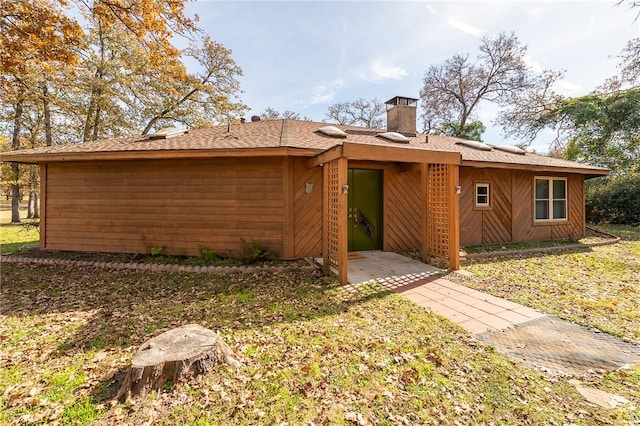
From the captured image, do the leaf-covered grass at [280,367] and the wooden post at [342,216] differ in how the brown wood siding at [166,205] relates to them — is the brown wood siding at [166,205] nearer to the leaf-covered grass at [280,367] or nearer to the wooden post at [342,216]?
the wooden post at [342,216]

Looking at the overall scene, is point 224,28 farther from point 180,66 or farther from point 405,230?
point 405,230

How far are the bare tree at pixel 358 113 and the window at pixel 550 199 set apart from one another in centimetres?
1610

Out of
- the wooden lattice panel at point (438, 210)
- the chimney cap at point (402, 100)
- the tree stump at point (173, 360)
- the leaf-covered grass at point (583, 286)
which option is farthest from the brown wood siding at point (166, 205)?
the chimney cap at point (402, 100)

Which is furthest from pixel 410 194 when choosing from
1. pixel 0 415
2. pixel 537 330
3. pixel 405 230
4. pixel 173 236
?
pixel 0 415

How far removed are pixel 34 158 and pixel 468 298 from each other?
9163 millimetres

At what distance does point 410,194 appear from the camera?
24.4ft

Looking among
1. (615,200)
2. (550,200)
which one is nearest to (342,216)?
(550,200)

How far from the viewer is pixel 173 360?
2.29m

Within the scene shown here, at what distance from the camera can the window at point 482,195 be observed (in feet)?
26.5

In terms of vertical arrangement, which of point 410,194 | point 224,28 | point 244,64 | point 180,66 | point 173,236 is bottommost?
point 173,236

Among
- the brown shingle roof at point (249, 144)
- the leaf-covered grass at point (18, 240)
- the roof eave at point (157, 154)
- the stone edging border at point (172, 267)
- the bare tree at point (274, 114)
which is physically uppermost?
the bare tree at point (274, 114)

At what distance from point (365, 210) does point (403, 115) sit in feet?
14.6

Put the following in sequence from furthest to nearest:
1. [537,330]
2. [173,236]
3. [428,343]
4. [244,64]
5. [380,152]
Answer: [244,64], [173,236], [380,152], [537,330], [428,343]

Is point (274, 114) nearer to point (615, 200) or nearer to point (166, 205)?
point (166, 205)
